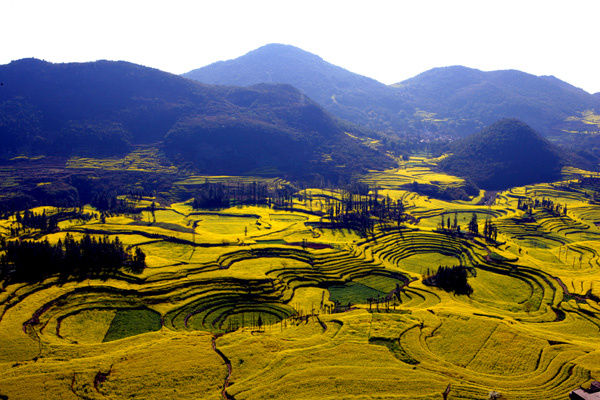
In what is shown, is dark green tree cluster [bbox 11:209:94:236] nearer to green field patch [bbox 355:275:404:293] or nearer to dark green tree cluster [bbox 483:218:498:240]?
green field patch [bbox 355:275:404:293]

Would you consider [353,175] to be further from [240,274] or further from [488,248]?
[240,274]

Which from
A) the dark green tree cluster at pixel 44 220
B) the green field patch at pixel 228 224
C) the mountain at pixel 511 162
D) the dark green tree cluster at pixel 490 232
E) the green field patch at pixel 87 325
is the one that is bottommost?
the green field patch at pixel 87 325

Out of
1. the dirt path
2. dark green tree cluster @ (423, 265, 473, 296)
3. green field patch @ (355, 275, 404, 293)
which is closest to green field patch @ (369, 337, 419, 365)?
the dirt path

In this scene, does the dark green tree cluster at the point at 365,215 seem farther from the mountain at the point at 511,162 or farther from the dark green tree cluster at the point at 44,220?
the mountain at the point at 511,162

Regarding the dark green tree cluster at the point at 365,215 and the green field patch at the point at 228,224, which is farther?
the dark green tree cluster at the point at 365,215

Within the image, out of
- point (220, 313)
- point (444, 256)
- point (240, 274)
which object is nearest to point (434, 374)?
point (220, 313)

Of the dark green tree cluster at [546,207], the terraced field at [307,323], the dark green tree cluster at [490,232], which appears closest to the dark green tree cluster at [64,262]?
the terraced field at [307,323]

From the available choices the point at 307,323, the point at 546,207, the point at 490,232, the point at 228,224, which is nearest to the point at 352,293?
the point at 307,323
